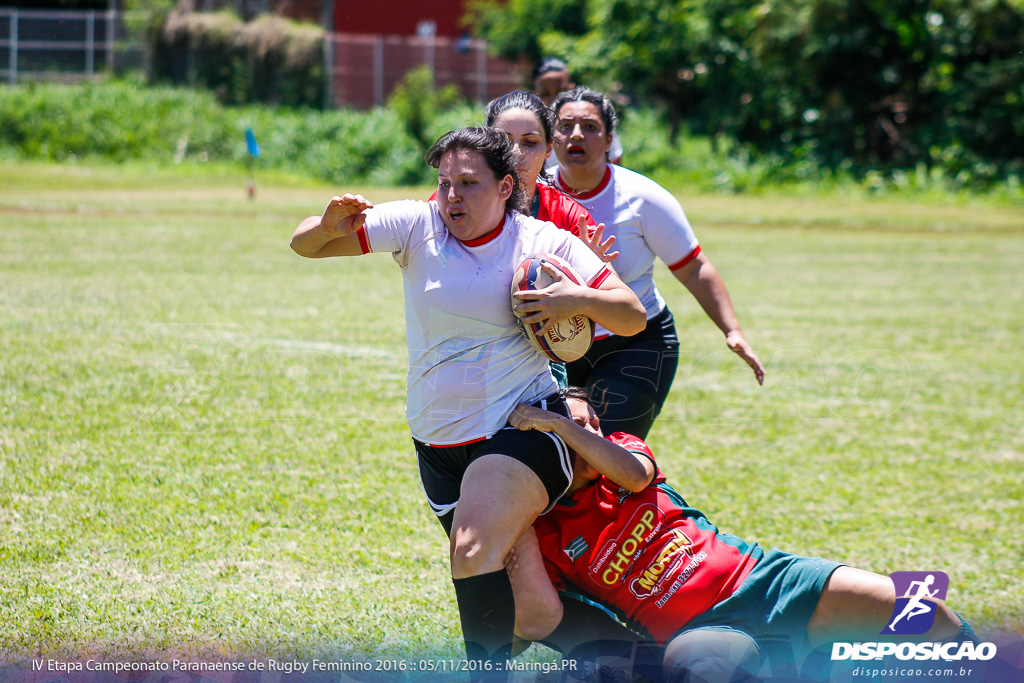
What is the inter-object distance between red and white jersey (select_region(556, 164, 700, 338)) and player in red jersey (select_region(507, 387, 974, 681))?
1416 mm

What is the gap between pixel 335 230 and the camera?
125 inches

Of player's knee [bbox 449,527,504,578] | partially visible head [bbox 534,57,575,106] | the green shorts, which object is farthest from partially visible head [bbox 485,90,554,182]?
partially visible head [bbox 534,57,575,106]

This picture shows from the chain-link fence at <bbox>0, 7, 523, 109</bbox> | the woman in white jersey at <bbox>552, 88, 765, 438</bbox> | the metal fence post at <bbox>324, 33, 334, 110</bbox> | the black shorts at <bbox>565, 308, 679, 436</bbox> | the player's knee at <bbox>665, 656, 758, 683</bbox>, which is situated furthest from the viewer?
the metal fence post at <bbox>324, 33, 334, 110</bbox>

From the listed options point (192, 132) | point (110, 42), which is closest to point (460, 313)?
point (192, 132)

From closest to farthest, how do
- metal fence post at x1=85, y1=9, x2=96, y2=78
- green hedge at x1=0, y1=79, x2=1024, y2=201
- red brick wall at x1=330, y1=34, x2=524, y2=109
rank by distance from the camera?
green hedge at x1=0, y1=79, x2=1024, y2=201, metal fence post at x1=85, y1=9, x2=96, y2=78, red brick wall at x1=330, y1=34, x2=524, y2=109

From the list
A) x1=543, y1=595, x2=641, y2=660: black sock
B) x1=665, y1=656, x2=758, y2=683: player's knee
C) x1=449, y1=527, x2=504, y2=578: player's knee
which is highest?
x1=449, y1=527, x2=504, y2=578: player's knee

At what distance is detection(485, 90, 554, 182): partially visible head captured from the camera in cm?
379

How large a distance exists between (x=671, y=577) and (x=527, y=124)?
1.79m

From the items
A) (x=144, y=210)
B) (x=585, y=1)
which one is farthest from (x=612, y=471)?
(x=585, y=1)

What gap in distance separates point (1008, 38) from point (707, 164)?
26.1 feet

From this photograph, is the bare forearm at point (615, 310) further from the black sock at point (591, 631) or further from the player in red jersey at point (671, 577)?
the black sock at point (591, 631)

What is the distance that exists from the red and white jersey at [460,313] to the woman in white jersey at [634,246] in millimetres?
1124

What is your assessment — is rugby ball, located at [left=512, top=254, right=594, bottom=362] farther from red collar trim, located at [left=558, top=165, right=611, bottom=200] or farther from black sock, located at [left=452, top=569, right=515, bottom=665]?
red collar trim, located at [left=558, top=165, right=611, bottom=200]

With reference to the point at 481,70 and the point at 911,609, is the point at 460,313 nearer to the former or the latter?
the point at 911,609
